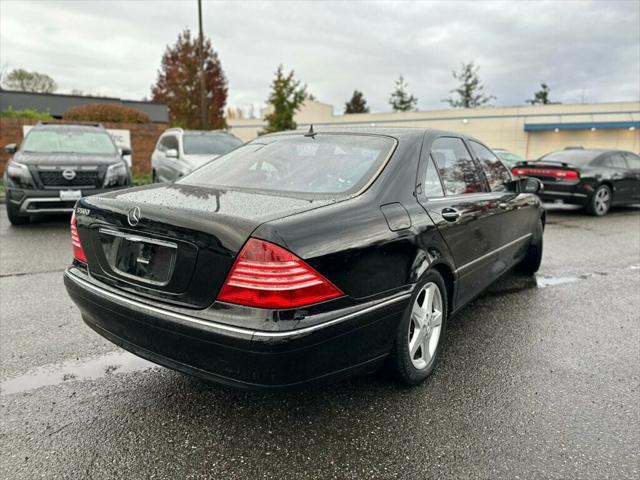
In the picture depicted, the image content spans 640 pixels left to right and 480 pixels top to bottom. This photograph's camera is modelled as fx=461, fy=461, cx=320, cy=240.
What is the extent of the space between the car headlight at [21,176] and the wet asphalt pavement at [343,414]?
3962 millimetres

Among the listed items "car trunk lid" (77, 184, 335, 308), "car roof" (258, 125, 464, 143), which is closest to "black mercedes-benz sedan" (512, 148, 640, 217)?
"car roof" (258, 125, 464, 143)

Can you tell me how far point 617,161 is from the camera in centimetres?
1059

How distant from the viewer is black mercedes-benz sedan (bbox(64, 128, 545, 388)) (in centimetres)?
193

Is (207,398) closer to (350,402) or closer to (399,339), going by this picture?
(350,402)

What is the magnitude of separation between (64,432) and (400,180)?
7.13 feet

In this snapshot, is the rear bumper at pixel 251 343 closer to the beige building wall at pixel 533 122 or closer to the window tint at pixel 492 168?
the window tint at pixel 492 168

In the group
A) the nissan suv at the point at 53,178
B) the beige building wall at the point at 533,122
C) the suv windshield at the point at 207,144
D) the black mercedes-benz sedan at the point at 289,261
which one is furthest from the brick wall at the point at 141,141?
the beige building wall at the point at 533,122

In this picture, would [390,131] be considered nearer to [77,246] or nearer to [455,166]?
[455,166]

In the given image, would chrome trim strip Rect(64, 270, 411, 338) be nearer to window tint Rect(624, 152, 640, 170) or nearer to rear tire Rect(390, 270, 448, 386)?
rear tire Rect(390, 270, 448, 386)

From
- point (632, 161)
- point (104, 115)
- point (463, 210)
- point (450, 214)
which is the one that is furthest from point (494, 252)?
point (104, 115)

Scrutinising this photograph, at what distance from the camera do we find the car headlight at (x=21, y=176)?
23.0ft

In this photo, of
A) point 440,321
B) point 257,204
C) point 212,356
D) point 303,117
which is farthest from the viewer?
point 303,117

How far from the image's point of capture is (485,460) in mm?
2111

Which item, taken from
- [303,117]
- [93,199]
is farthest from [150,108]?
[93,199]
